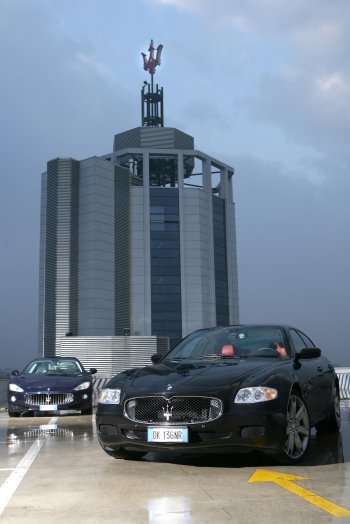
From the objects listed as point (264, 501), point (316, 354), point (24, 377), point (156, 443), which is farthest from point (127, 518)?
point (24, 377)

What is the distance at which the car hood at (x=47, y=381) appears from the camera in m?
12.1

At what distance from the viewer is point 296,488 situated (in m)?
4.74

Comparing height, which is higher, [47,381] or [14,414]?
[47,381]

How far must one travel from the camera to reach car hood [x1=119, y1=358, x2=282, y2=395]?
557 centimetres

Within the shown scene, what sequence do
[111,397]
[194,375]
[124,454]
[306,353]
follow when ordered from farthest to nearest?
[306,353]
[124,454]
[111,397]
[194,375]

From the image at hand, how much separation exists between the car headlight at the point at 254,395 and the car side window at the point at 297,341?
5.27 feet

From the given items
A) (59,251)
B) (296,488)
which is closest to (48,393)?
(296,488)

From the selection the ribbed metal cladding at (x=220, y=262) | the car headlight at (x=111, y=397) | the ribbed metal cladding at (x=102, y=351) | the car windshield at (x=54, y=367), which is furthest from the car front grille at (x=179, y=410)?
the ribbed metal cladding at (x=220, y=262)

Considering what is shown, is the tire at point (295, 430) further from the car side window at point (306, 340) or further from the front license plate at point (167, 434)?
the car side window at point (306, 340)

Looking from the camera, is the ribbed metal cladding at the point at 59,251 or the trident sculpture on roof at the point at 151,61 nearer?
the ribbed metal cladding at the point at 59,251

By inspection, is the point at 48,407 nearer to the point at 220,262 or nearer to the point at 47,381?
the point at 47,381

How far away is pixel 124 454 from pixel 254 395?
5.51ft

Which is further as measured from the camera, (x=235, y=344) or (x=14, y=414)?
(x=14, y=414)

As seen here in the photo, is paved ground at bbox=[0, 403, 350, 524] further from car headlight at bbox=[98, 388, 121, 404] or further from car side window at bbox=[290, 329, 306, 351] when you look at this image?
car side window at bbox=[290, 329, 306, 351]
